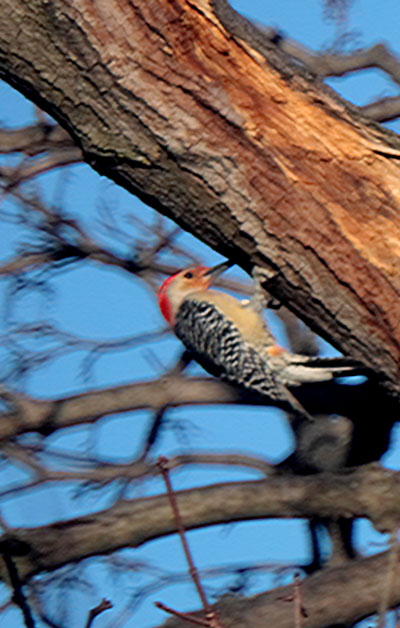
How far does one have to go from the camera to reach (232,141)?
254 centimetres

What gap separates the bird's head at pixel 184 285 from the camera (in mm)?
4324

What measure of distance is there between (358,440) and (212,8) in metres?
3.03

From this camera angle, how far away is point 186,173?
101 inches

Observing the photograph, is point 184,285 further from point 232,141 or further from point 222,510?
point 232,141

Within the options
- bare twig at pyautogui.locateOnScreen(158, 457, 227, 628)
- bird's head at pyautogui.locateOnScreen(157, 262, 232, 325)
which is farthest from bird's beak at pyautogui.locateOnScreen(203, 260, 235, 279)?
bare twig at pyautogui.locateOnScreen(158, 457, 227, 628)

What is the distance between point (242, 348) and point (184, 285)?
0.58 metres

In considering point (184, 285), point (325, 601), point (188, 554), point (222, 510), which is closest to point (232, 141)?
point (188, 554)

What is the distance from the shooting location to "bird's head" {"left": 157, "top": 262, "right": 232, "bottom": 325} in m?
4.32

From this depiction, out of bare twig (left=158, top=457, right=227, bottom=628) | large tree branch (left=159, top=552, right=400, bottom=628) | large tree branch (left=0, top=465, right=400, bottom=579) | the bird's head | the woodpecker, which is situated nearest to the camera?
bare twig (left=158, top=457, right=227, bottom=628)

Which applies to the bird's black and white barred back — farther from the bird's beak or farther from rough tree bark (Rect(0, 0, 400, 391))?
rough tree bark (Rect(0, 0, 400, 391))

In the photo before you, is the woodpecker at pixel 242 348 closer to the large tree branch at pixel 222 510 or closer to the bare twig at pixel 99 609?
the large tree branch at pixel 222 510

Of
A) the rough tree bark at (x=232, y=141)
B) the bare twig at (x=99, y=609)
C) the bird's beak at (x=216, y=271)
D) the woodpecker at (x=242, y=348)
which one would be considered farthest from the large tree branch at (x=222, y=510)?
the bare twig at (x=99, y=609)

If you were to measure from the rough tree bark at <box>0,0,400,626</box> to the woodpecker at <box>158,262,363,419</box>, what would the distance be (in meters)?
0.94

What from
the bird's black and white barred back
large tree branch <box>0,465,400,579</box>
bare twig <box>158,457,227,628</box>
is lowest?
large tree branch <box>0,465,400,579</box>
